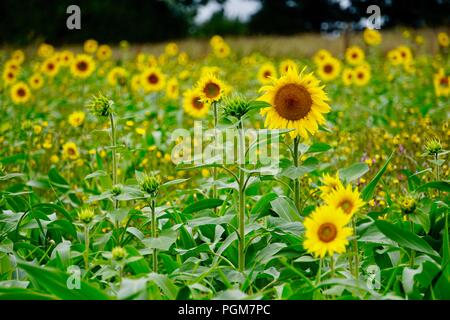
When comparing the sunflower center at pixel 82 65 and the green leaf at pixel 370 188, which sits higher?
the sunflower center at pixel 82 65

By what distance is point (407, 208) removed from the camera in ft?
5.79

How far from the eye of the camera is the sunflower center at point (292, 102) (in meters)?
2.12

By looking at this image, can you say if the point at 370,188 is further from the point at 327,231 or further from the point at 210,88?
the point at 210,88

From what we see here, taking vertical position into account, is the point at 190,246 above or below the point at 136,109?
below

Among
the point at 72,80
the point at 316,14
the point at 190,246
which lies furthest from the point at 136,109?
the point at 316,14

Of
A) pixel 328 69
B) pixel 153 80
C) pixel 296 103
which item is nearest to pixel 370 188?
pixel 296 103

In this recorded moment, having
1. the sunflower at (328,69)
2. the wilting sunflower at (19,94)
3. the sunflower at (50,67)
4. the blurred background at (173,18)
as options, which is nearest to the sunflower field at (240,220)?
the wilting sunflower at (19,94)

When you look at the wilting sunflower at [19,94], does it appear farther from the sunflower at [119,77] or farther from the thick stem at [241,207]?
the thick stem at [241,207]

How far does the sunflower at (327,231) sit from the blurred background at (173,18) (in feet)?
50.6

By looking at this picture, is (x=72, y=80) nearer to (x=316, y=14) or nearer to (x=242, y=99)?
(x=242, y=99)
